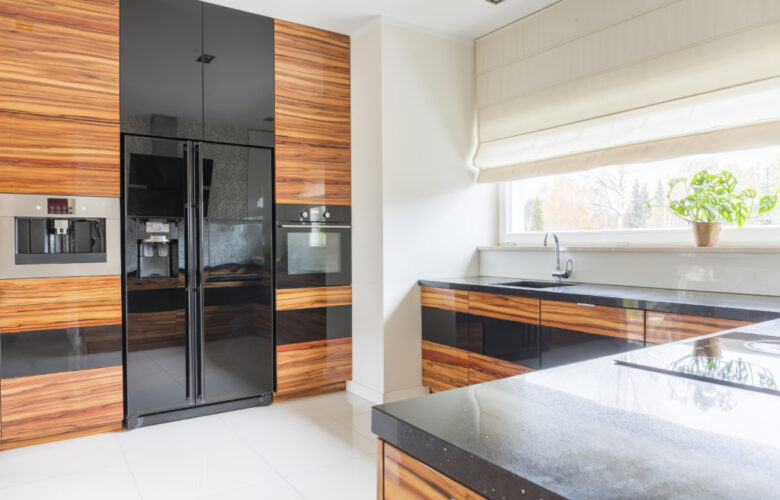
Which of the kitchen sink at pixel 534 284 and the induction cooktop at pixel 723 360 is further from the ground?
the induction cooktop at pixel 723 360

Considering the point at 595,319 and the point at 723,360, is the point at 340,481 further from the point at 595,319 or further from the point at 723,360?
the point at 723,360

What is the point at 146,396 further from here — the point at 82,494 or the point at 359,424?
the point at 359,424

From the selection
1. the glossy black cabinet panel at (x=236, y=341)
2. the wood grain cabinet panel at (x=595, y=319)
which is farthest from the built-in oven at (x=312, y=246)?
the wood grain cabinet panel at (x=595, y=319)

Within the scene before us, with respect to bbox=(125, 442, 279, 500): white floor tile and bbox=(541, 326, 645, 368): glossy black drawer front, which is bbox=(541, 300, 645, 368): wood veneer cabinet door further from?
bbox=(125, 442, 279, 500): white floor tile

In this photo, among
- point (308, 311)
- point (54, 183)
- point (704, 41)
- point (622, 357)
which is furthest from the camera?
point (308, 311)

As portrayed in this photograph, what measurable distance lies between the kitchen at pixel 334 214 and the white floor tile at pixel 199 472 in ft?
0.05

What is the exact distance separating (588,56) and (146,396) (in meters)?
3.29

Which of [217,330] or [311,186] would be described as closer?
[217,330]

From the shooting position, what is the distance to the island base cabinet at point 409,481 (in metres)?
0.66

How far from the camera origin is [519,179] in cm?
360

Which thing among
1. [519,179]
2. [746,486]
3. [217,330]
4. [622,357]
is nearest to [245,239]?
[217,330]

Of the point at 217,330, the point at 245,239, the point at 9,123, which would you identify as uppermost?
the point at 9,123

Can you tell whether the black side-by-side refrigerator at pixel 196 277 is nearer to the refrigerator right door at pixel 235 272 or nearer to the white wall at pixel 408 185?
the refrigerator right door at pixel 235 272

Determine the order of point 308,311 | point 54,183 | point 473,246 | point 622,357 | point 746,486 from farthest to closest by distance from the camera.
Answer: point 473,246 → point 308,311 → point 54,183 → point 622,357 → point 746,486
